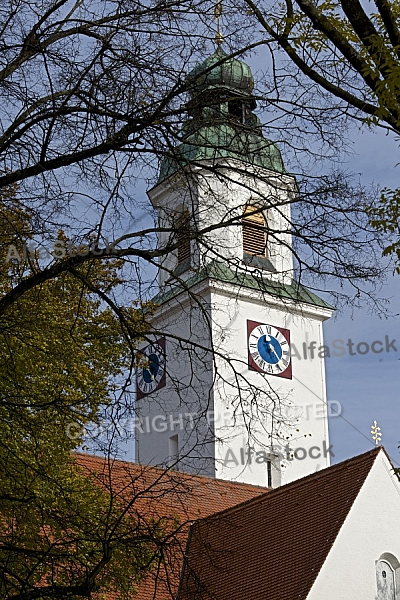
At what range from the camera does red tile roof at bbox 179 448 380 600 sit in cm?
1862

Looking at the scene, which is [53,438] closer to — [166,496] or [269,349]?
[166,496]

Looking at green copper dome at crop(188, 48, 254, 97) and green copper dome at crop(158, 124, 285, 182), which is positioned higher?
green copper dome at crop(188, 48, 254, 97)

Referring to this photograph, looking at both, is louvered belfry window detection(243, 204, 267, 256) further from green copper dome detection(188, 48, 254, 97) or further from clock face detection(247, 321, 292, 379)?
clock face detection(247, 321, 292, 379)

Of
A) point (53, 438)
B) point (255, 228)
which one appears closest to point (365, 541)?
point (53, 438)

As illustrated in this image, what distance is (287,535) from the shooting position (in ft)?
65.0

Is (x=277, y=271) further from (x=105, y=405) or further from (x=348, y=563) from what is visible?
(x=348, y=563)

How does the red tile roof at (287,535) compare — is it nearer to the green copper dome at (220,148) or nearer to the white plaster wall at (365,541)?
the white plaster wall at (365,541)

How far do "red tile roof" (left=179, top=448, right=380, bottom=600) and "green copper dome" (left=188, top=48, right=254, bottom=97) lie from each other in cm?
1039

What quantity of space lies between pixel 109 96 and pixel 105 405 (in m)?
2.16

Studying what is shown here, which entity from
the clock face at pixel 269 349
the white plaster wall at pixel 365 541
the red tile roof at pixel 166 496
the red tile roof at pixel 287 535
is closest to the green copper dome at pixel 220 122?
the red tile roof at pixel 166 496

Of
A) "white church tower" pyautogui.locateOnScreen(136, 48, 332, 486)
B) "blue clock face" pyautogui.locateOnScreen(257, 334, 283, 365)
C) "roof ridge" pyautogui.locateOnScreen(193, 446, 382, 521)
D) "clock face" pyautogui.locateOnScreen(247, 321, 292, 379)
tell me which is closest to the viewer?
"white church tower" pyautogui.locateOnScreen(136, 48, 332, 486)

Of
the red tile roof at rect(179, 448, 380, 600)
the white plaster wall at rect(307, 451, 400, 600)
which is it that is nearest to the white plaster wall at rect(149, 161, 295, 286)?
the red tile roof at rect(179, 448, 380, 600)

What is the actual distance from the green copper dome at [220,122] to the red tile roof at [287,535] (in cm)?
1015

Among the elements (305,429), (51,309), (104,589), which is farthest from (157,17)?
(305,429)
